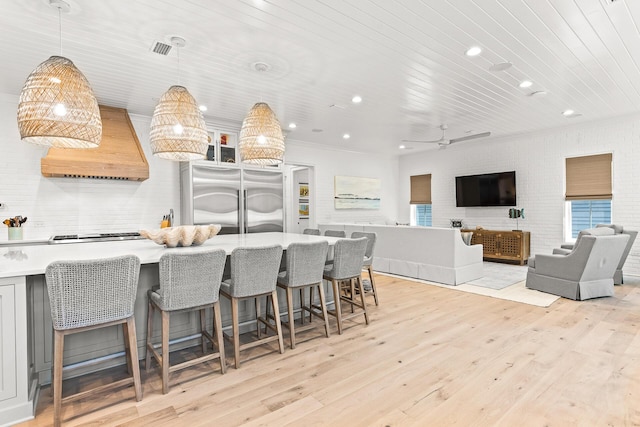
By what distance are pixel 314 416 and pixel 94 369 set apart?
1.77 meters

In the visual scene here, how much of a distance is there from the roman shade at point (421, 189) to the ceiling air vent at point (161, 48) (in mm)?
7181

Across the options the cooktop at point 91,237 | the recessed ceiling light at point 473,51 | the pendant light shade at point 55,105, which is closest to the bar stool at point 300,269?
the pendant light shade at point 55,105

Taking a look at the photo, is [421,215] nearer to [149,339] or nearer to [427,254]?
[427,254]

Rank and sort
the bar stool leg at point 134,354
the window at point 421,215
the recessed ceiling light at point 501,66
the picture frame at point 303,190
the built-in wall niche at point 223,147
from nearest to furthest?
1. the bar stool leg at point 134,354
2. the recessed ceiling light at point 501,66
3. the built-in wall niche at point 223,147
4. the picture frame at point 303,190
5. the window at point 421,215

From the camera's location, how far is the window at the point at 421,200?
909cm

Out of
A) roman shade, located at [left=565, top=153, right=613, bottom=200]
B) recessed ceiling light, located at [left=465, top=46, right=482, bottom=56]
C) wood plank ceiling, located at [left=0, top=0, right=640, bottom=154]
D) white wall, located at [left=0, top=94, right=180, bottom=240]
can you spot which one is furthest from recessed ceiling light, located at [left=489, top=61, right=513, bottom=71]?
white wall, located at [left=0, top=94, right=180, bottom=240]

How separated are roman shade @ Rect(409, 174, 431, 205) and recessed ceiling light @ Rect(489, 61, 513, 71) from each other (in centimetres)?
529

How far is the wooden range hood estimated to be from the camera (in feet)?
14.1

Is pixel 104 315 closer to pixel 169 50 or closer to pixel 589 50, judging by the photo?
pixel 169 50

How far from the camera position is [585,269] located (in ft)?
14.4

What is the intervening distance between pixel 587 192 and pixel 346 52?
18.4ft

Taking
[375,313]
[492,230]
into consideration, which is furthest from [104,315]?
[492,230]

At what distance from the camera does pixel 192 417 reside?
2.07m

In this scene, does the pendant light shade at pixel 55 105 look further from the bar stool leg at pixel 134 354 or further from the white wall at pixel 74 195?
the white wall at pixel 74 195
